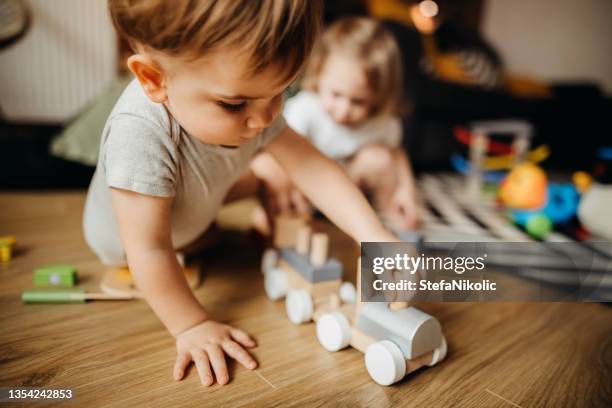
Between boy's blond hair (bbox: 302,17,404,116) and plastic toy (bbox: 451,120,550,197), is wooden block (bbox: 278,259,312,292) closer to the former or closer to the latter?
boy's blond hair (bbox: 302,17,404,116)

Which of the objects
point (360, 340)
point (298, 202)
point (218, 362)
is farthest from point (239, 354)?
point (298, 202)

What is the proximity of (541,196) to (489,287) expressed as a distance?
652 mm

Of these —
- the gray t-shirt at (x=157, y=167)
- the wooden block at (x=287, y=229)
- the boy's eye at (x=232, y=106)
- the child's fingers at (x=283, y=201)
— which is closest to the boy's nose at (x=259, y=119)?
the boy's eye at (x=232, y=106)

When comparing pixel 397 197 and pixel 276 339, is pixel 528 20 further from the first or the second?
pixel 276 339

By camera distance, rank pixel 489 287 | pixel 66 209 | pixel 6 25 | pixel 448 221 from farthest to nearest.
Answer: pixel 6 25
pixel 448 221
pixel 66 209
pixel 489 287

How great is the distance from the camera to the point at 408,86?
1.91m

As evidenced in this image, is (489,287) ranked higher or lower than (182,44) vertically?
lower

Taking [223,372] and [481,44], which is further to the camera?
[481,44]

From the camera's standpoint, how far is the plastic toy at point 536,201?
1.09 metres

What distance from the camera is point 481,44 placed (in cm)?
304

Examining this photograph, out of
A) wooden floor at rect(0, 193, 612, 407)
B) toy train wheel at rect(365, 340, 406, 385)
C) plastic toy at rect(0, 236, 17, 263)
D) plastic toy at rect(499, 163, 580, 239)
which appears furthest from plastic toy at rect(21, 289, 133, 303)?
plastic toy at rect(499, 163, 580, 239)

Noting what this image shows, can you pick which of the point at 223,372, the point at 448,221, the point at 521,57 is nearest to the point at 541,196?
the point at 448,221

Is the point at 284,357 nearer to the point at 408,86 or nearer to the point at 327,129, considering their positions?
the point at 327,129

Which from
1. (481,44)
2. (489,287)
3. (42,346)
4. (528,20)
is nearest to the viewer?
(42,346)
